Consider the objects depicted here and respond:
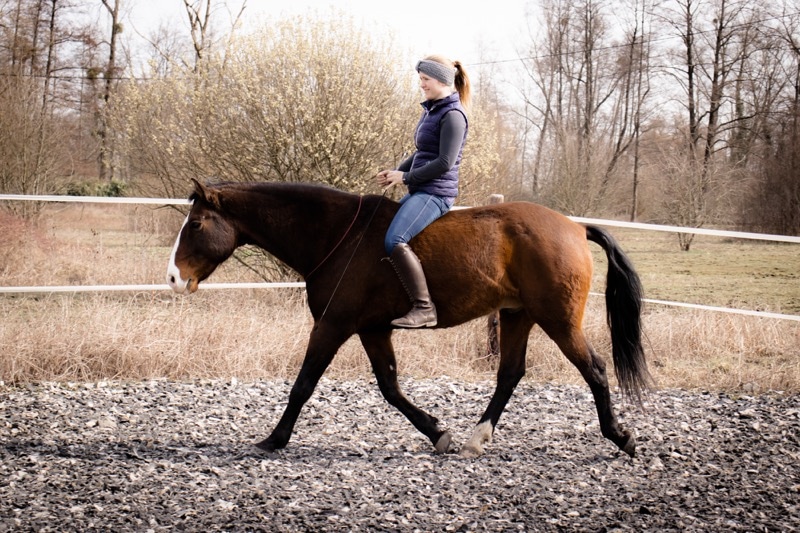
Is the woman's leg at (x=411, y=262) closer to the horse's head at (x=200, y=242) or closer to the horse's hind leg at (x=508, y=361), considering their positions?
the horse's hind leg at (x=508, y=361)

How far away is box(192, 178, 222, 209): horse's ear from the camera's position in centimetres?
462

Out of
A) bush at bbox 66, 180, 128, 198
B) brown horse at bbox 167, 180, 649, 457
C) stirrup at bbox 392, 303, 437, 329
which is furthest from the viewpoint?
bush at bbox 66, 180, 128, 198

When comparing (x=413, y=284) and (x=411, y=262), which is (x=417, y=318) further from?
(x=411, y=262)

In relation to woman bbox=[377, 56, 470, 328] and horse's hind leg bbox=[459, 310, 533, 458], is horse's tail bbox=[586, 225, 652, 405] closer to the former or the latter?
horse's hind leg bbox=[459, 310, 533, 458]

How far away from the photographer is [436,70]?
453cm

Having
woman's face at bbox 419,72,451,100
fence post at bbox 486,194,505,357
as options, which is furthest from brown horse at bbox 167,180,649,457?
fence post at bbox 486,194,505,357

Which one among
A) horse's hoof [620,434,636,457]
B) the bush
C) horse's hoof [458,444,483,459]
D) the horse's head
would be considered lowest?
horse's hoof [458,444,483,459]

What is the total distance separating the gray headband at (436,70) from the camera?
4.53 m

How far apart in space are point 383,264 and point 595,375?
1498 mm

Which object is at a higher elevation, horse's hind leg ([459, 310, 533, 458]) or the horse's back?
the horse's back

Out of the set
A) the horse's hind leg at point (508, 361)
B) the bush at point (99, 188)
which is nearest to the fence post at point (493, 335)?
the horse's hind leg at point (508, 361)

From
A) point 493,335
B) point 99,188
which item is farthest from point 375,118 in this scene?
point 99,188

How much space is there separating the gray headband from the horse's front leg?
1675mm

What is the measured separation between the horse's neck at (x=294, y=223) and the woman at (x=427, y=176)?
42cm
